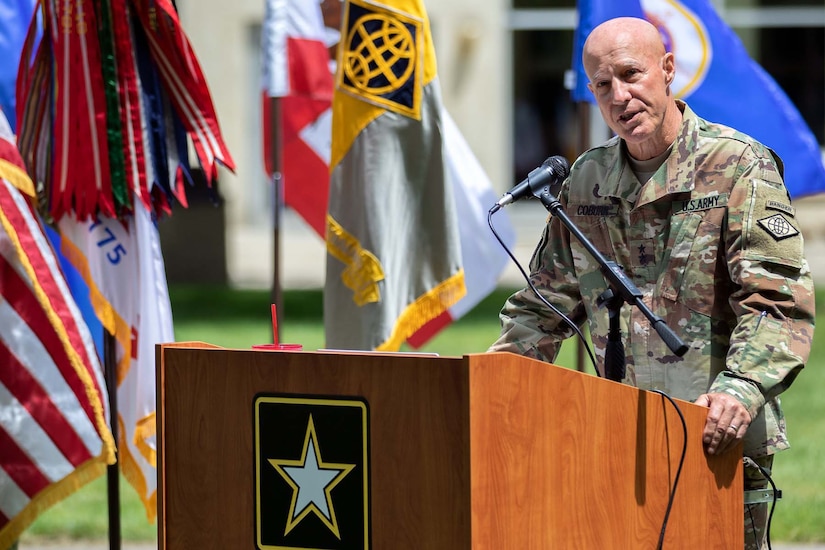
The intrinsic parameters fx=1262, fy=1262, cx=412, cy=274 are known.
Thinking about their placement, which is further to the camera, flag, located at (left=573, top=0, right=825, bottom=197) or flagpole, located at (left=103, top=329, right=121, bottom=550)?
flag, located at (left=573, top=0, right=825, bottom=197)

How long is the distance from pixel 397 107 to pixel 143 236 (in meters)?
1.32

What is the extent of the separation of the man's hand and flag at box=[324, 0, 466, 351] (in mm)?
2618

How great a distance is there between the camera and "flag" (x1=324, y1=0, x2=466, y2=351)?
541 cm

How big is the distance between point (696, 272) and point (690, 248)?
0.06m

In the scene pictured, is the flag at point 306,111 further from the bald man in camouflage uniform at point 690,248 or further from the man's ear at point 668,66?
the man's ear at point 668,66

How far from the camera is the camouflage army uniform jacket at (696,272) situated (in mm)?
2977

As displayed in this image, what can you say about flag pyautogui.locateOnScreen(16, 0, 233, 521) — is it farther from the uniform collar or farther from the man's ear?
the man's ear

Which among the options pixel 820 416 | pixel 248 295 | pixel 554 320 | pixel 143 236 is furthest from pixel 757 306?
pixel 248 295

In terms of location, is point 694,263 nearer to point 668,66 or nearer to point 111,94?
point 668,66

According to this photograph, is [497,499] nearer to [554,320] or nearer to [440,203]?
[554,320]

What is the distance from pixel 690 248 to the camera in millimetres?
3146

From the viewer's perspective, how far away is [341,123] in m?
5.50

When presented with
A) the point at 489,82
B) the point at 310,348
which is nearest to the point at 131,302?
the point at 310,348

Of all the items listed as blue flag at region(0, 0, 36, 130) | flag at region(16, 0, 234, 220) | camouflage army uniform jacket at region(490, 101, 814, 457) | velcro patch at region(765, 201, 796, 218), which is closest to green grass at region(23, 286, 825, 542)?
flag at region(16, 0, 234, 220)
